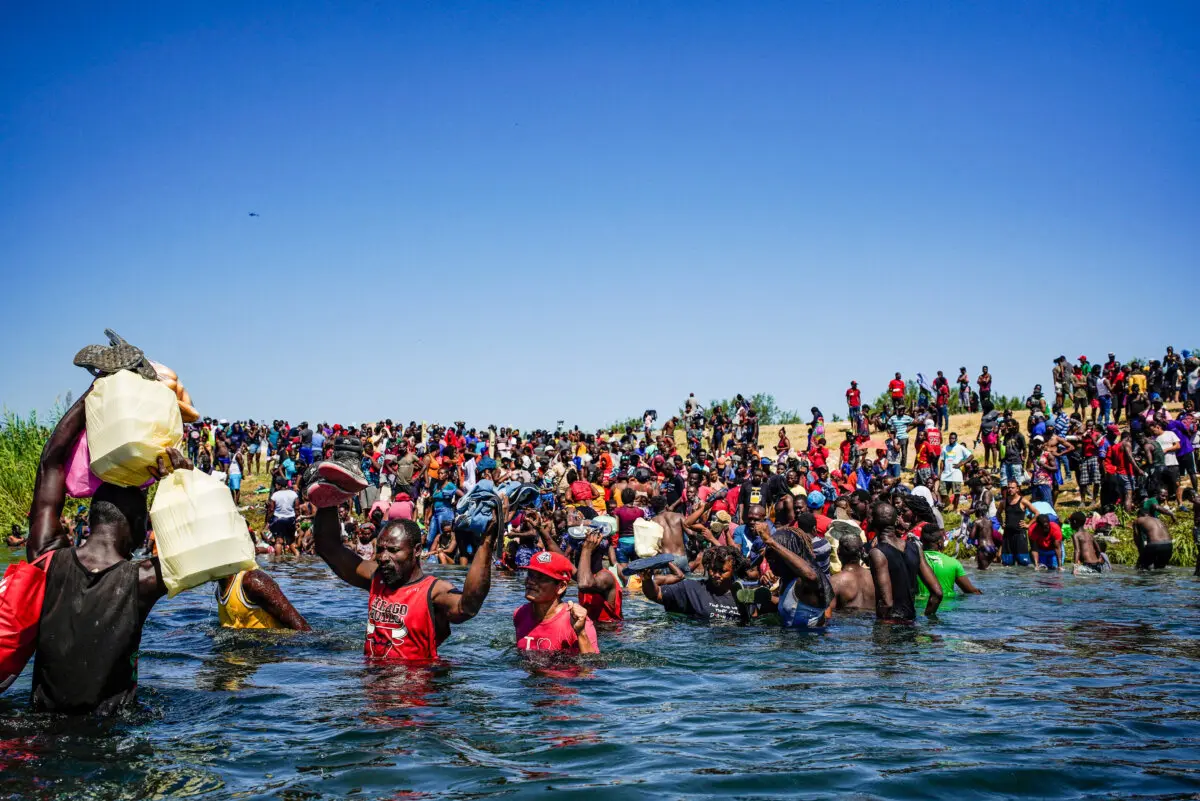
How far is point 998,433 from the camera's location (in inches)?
1055

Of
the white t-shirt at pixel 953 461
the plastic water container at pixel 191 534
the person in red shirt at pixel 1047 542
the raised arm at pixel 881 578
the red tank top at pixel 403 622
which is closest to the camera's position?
the plastic water container at pixel 191 534

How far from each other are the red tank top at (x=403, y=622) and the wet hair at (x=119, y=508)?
1909mm

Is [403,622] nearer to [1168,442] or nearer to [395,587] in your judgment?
[395,587]

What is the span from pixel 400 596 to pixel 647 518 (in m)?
8.94

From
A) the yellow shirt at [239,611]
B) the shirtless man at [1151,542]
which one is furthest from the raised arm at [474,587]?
the shirtless man at [1151,542]

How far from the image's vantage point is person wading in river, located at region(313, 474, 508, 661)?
22.4ft

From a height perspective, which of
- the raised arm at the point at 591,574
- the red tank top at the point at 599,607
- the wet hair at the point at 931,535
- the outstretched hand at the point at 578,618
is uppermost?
the wet hair at the point at 931,535

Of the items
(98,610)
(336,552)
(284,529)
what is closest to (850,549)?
(336,552)

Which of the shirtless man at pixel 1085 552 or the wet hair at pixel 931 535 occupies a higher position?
the wet hair at pixel 931 535

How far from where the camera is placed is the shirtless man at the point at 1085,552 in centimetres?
1706

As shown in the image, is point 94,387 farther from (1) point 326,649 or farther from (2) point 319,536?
(1) point 326,649

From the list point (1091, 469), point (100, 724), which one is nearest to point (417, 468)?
point (1091, 469)

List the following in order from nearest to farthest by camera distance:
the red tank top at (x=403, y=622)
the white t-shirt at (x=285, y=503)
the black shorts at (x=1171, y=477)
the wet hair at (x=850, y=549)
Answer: the red tank top at (x=403, y=622) → the wet hair at (x=850, y=549) → the black shorts at (x=1171, y=477) → the white t-shirt at (x=285, y=503)

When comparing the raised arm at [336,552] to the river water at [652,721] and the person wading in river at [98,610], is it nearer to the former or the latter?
the river water at [652,721]
